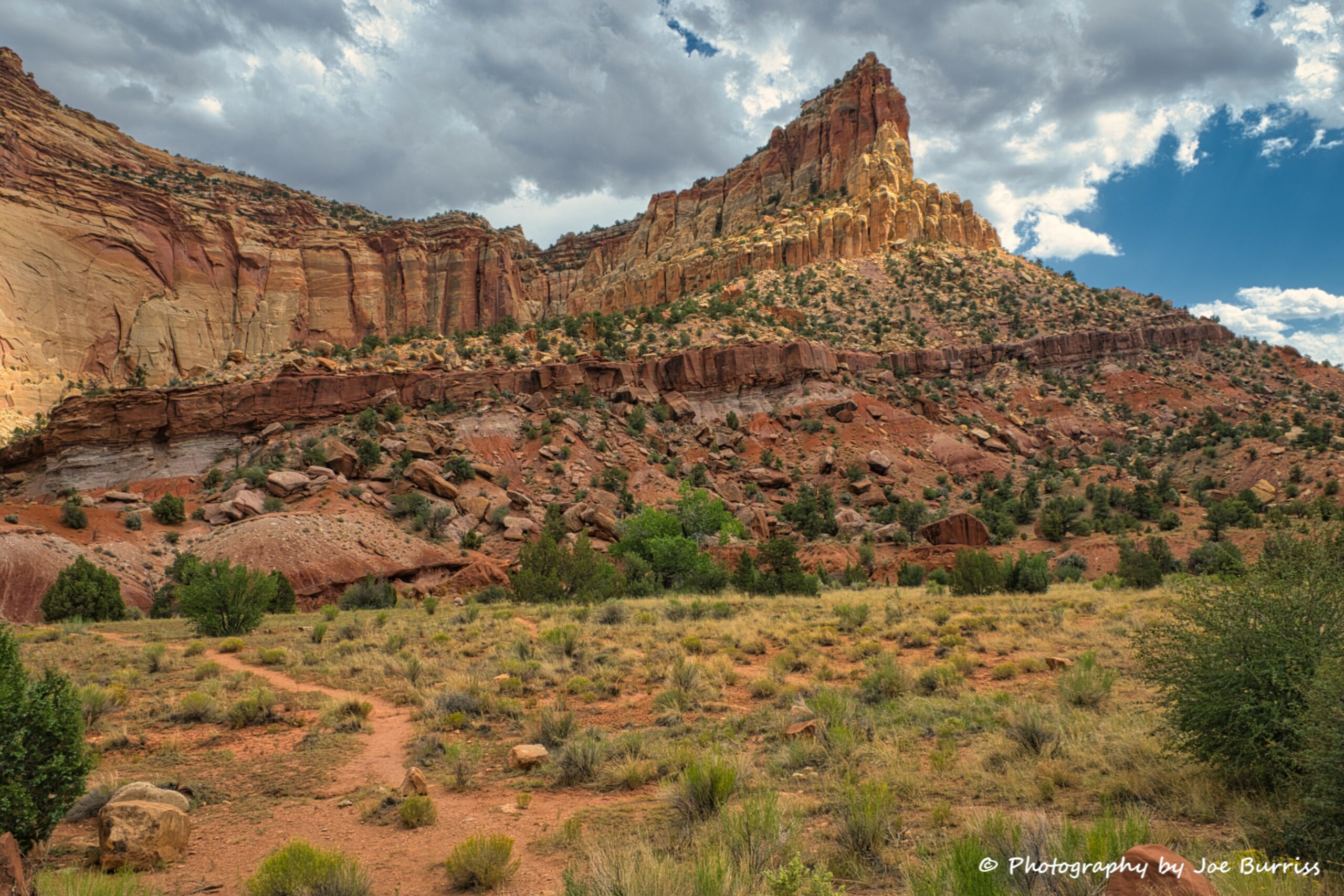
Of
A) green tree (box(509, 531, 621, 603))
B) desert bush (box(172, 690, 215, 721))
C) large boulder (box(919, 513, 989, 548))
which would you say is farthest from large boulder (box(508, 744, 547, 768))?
large boulder (box(919, 513, 989, 548))

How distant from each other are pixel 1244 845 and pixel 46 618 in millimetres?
31819

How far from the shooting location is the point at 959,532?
34.9 m

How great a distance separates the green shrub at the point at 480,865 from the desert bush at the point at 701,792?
1.64 m

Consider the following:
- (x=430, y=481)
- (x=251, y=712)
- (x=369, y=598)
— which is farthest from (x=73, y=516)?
(x=251, y=712)

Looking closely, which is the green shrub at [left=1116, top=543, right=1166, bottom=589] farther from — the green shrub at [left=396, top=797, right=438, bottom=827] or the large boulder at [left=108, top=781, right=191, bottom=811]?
the large boulder at [left=108, top=781, right=191, bottom=811]

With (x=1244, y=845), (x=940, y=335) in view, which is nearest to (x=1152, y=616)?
(x=1244, y=845)

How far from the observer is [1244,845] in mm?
4867

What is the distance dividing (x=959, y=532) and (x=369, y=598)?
1148 inches

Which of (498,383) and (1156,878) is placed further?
(498,383)

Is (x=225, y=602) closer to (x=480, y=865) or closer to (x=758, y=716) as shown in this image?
(x=758, y=716)

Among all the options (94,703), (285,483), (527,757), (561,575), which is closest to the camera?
(527,757)

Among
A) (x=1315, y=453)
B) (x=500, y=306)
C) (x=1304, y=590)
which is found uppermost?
(x=500, y=306)


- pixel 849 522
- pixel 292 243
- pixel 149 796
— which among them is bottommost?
pixel 149 796

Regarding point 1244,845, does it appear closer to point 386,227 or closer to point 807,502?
point 807,502
